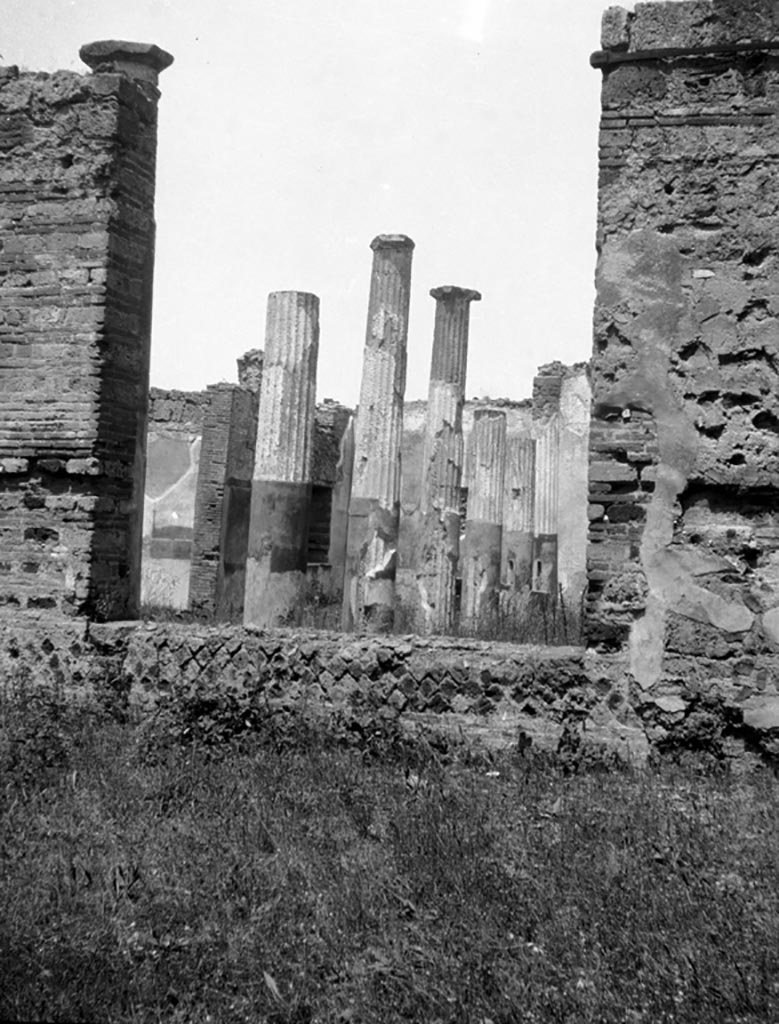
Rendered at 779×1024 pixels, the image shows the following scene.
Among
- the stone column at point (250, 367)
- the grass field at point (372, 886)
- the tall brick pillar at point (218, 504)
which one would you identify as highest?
the stone column at point (250, 367)

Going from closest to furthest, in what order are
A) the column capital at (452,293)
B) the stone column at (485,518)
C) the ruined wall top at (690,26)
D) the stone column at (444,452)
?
the ruined wall top at (690,26)
the stone column at (444,452)
the column capital at (452,293)
the stone column at (485,518)

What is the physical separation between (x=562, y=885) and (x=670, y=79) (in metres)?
4.09

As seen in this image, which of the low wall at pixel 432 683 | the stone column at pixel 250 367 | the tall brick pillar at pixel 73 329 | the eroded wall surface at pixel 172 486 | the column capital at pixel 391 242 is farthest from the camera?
the stone column at pixel 250 367

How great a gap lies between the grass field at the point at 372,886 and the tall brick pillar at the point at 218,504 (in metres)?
9.39

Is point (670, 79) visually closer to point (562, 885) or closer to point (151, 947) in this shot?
point (562, 885)

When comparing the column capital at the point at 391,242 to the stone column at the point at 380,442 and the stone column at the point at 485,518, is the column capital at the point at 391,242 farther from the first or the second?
the stone column at the point at 485,518

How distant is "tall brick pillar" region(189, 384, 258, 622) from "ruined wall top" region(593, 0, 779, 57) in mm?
9825

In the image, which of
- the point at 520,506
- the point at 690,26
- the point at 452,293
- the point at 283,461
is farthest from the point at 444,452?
the point at 690,26

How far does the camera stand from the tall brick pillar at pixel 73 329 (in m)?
6.72

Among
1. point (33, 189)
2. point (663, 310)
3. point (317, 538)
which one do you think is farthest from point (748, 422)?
point (317, 538)

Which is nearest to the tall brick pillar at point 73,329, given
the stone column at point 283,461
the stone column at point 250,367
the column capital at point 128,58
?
the column capital at point 128,58

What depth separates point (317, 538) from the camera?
17578mm

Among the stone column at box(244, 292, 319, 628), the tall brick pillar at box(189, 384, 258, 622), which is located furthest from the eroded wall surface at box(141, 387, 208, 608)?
the stone column at box(244, 292, 319, 628)

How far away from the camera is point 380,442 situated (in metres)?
12.2
